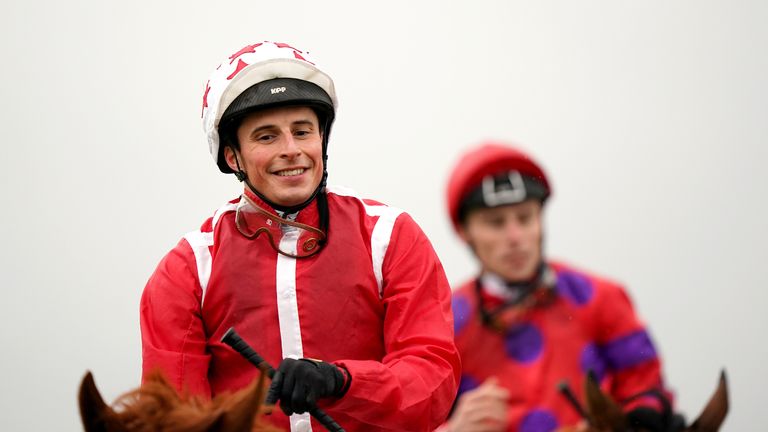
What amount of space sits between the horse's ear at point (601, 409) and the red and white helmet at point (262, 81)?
149cm

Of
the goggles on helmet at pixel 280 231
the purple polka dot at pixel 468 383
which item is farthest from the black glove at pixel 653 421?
the goggles on helmet at pixel 280 231

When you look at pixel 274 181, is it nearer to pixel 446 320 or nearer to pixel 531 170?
pixel 446 320

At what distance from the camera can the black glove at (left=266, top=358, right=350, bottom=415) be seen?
2287mm

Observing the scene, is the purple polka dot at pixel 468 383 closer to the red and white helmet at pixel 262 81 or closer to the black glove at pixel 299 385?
the black glove at pixel 299 385

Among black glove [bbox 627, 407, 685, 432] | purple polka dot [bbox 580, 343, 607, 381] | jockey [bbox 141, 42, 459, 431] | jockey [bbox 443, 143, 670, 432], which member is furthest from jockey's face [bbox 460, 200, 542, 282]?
jockey [bbox 141, 42, 459, 431]

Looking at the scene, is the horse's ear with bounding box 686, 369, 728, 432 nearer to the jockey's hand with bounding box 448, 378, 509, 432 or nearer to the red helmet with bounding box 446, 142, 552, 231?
the jockey's hand with bounding box 448, 378, 509, 432

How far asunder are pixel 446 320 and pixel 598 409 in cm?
124

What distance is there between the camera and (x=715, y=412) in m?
1.61

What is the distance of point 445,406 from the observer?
2.69 meters

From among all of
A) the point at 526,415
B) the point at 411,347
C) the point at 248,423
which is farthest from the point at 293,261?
the point at 526,415

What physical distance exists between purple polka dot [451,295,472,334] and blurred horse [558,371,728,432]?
193 mm

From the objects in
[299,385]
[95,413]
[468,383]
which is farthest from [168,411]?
[468,383]

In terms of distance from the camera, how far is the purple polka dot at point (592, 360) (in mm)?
1581

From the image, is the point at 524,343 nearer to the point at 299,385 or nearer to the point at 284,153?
the point at 299,385
